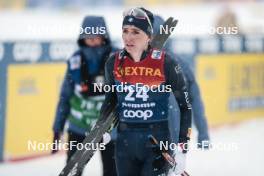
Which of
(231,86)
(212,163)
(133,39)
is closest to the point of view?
(133,39)

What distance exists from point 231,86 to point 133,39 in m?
7.00

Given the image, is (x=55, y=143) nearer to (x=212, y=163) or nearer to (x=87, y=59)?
(x=87, y=59)

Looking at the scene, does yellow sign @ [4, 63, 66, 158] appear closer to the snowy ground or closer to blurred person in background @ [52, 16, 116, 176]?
the snowy ground

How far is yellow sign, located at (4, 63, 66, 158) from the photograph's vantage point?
8508 mm

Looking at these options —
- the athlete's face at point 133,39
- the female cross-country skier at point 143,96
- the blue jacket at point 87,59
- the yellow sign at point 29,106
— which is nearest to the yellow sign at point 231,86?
the yellow sign at point 29,106

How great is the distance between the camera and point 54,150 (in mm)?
5836

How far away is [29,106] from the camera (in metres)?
8.66

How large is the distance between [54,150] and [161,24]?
53.0 inches

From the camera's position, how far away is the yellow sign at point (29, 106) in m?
8.51

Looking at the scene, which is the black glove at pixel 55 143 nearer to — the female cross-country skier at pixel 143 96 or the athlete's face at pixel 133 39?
the female cross-country skier at pixel 143 96

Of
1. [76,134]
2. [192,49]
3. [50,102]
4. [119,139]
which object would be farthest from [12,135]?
[119,139]

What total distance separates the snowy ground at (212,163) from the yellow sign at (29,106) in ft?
0.95

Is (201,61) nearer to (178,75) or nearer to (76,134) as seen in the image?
(76,134)

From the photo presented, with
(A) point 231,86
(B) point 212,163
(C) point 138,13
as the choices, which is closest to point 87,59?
(C) point 138,13
